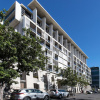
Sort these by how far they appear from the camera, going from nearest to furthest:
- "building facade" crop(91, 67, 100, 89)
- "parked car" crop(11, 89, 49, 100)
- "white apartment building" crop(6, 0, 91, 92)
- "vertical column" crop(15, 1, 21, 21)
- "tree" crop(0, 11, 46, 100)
A: "tree" crop(0, 11, 46, 100)
"parked car" crop(11, 89, 49, 100)
"white apartment building" crop(6, 0, 91, 92)
"vertical column" crop(15, 1, 21, 21)
"building facade" crop(91, 67, 100, 89)

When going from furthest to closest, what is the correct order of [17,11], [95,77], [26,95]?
[95,77] < [17,11] < [26,95]

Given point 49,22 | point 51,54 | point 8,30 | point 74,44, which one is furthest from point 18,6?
point 74,44

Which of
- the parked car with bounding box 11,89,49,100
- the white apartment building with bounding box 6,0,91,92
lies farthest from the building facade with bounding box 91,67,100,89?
the parked car with bounding box 11,89,49,100

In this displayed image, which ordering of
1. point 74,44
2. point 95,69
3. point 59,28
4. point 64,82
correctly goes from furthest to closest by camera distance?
point 95,69 < point 74,44 < point 59,28 < point 64,82

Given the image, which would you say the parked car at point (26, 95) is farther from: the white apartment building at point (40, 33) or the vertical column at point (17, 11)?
the vertical column at point (17, 11)

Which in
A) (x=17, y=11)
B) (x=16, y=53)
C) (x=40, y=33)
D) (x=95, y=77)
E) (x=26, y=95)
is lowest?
(x=95, y=77)

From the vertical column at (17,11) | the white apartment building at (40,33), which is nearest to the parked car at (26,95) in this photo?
the white apartment building at (40,33)

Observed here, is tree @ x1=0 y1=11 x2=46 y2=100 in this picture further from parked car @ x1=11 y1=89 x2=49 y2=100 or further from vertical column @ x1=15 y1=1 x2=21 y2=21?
vertical column @ x1=15 y1=1 x2=21 y2=21

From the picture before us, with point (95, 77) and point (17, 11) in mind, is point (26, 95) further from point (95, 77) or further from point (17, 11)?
point (95, 77)

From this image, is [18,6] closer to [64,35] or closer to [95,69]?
[64,35]

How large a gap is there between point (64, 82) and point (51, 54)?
10078mm

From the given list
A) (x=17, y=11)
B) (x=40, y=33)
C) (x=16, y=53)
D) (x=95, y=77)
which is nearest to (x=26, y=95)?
(x=16, y=53)

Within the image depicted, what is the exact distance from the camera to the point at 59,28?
4434cm

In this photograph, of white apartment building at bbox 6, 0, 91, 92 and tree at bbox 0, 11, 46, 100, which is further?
white apartment building at bbox 6, 0, 91, 92
